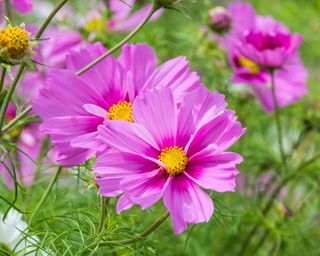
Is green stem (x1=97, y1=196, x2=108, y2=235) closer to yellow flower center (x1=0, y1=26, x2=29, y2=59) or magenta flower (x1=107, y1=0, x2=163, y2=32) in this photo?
yellow flower center (x1=0, y1=26, x2=29, y2=59)

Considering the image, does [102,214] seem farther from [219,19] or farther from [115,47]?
[219,19]

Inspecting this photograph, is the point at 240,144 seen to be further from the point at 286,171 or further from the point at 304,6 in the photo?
the point at 304,6

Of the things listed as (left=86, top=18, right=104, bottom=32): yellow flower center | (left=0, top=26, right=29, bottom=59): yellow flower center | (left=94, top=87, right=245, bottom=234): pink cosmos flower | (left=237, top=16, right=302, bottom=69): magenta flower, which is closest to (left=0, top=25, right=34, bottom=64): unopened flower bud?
(left=0, top=26, right=29, bottom=59): yellow flower center

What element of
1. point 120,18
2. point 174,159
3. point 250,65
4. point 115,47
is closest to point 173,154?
point 174,159

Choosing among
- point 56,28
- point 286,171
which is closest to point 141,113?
point 286,171

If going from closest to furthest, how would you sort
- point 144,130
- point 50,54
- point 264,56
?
point 144,130 < point 264,56 < point 50,54

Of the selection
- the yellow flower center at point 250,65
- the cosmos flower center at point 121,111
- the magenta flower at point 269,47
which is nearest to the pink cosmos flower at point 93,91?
the cosmos flower center at point 121,111
